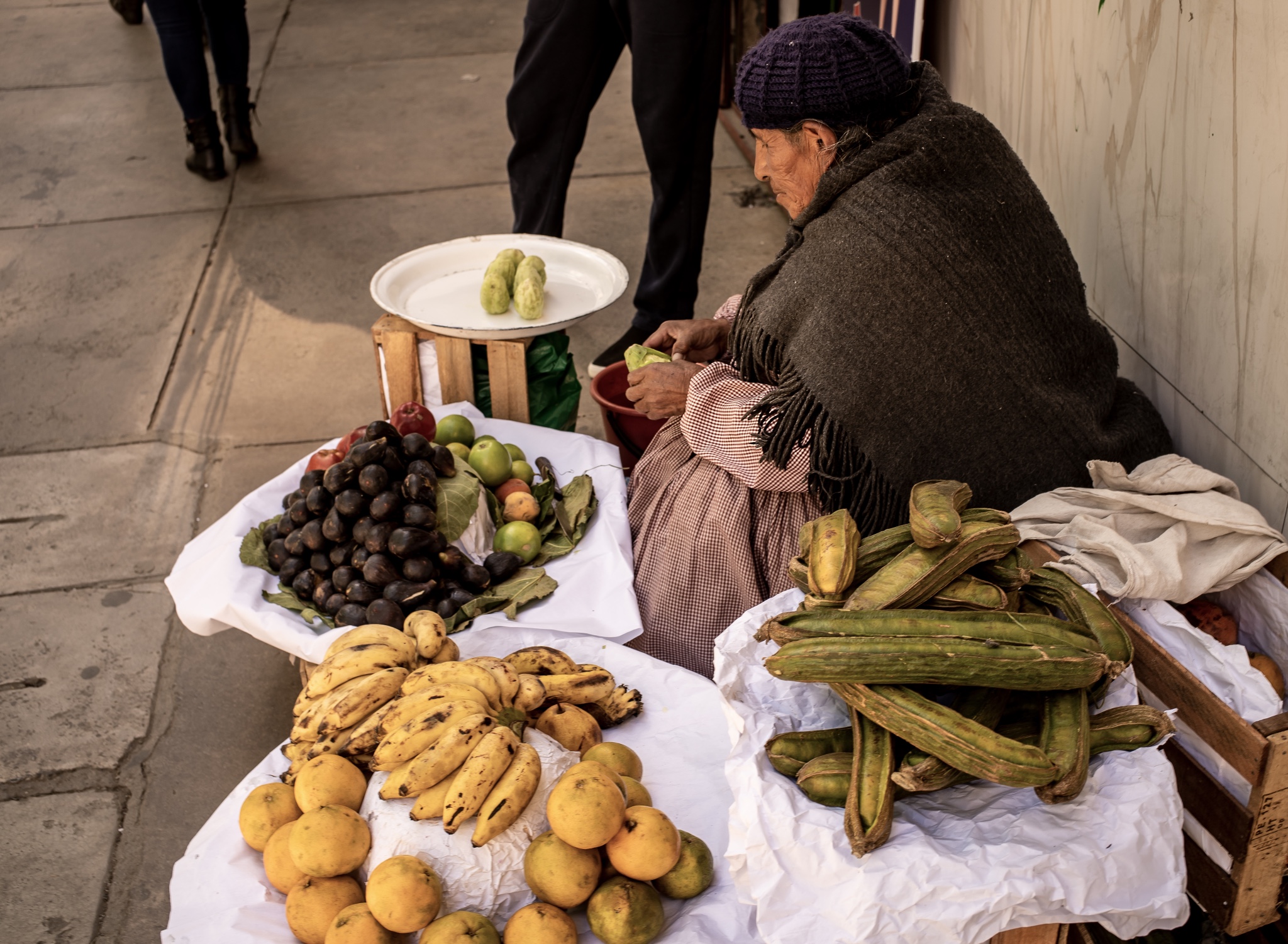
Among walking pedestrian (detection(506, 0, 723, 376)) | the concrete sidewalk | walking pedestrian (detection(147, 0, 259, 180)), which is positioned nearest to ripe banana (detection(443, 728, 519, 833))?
the concrete sidewalk

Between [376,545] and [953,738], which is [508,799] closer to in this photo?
[953,738]

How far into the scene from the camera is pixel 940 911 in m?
1.47

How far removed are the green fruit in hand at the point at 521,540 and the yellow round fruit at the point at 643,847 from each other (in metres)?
Answer: 1.04

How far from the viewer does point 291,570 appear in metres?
2.53

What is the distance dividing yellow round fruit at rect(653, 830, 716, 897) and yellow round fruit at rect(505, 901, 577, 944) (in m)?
0.18

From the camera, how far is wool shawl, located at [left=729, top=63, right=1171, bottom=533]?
7.11 ft

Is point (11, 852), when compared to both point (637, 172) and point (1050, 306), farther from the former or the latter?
point (637, 172)

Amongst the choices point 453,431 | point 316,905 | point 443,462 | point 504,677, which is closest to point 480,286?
point 453,431

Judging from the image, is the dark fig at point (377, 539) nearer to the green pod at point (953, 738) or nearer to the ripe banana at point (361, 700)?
the ripe banana at point (361, 700)

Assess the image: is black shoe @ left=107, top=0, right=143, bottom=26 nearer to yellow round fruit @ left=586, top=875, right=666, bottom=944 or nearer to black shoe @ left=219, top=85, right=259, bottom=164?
black shoe @ left=219, top=85, right=259, bottom=164

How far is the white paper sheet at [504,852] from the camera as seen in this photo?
1694 mm

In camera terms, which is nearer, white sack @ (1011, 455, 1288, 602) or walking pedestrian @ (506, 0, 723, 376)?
white sack @ (1011, 455, 1288, 602)

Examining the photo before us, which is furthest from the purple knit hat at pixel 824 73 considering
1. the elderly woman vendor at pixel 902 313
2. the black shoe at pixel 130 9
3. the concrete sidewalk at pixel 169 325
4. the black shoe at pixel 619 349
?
the black shoe at pixel 130 9

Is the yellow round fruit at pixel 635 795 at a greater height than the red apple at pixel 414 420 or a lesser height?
lesser
